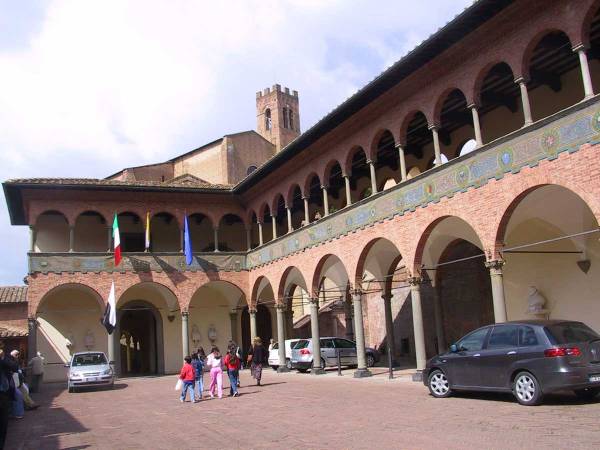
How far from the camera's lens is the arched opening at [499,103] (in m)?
15.9

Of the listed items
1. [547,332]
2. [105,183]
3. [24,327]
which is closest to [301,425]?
[547,332]

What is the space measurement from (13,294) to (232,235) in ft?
52.7

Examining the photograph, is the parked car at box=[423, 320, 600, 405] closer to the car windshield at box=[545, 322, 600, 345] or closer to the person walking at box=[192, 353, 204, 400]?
the car windshield at box=[545, 322, 600, 345]

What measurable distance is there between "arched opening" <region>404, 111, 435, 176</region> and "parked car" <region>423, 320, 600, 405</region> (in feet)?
31.0

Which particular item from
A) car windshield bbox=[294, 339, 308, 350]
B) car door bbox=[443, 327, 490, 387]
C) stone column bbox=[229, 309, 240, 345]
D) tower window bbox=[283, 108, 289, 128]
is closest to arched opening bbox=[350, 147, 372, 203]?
car windshield bbox=[294, 339, 308, 350]

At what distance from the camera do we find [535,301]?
17.1m

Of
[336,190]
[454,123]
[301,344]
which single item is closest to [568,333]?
[454,123]

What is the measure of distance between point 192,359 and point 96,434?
5.65 meters

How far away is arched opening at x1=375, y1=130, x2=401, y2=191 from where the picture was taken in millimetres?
20981

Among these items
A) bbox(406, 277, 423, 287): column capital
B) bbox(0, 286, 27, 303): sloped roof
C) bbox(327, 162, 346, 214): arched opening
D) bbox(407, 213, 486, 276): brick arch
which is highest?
bbox(327, 162, 346, 214): arched opening

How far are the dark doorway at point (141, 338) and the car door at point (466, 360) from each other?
18.1 m

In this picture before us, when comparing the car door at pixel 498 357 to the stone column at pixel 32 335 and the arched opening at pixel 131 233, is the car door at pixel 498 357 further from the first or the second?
the arched opening at pixel 131 233

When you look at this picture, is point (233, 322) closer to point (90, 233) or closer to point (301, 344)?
point (301, 344)

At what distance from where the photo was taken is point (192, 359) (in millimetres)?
15633
